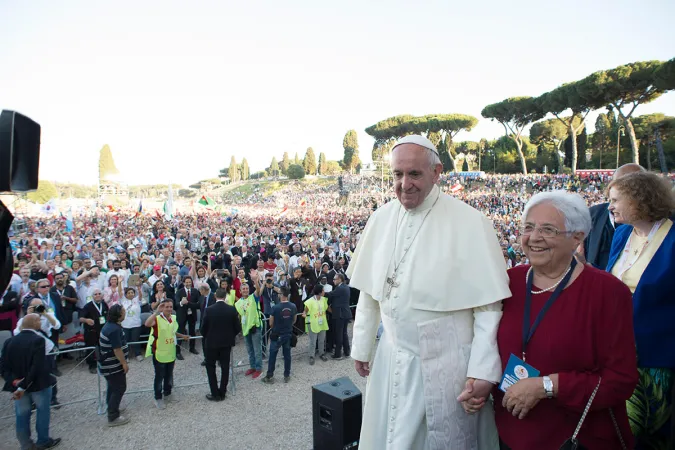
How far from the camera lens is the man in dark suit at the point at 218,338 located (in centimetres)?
587

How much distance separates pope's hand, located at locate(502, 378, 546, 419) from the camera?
66.0 inches

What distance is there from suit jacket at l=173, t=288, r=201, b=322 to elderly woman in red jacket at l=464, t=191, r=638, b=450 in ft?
23.5

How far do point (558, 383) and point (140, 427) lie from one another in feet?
17.8

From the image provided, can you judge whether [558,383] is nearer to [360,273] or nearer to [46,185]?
[360,273]

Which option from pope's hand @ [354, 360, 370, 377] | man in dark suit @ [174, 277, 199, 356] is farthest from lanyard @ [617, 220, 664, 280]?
man in dark suit @ [174, 277, 199, 356]

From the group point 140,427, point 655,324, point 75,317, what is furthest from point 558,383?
point 75,317

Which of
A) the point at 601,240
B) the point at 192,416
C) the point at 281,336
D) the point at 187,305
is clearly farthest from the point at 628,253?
the point at 187,305

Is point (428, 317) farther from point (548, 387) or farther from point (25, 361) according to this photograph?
point (25, 361)

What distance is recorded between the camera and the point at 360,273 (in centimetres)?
244

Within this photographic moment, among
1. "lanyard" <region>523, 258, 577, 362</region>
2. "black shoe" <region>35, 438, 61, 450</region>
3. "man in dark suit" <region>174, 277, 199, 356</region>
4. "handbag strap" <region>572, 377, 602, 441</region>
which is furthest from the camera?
"man in dark suit" <region>174, 277, 199, 356</region>

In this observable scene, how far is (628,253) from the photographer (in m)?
2.31

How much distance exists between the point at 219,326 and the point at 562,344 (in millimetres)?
5106

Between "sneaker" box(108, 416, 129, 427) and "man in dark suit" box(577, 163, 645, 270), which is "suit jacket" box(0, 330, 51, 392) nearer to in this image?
"sneaker" box(108, 416, 129, 427)

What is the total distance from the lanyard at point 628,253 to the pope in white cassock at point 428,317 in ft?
2.74
